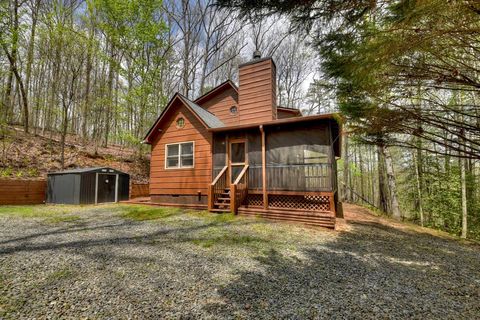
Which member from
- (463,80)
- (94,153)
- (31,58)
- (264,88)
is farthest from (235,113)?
(31,58)

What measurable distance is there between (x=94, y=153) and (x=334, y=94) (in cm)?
1763

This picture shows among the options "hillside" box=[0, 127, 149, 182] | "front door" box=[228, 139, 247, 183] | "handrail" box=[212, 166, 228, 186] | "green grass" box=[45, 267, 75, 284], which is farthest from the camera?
"hillside" box=[0, 127, 149, 182]

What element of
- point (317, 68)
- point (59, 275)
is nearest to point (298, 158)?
point (317, 68)

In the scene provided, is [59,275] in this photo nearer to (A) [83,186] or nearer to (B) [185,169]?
(B) [185,169]

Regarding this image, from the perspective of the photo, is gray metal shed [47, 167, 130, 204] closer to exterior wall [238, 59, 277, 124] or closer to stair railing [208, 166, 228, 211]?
Result: stair railing [208, 166, 228, 211]

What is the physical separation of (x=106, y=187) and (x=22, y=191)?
143 inches

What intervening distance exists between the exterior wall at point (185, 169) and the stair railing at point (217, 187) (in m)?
0.71

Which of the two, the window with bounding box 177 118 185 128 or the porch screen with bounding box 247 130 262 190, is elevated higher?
the window with bounding box 177 118 185 128

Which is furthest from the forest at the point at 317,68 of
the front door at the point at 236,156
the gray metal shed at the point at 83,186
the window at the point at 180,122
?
the window at the point at 180,122

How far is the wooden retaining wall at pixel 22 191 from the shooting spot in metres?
9.91

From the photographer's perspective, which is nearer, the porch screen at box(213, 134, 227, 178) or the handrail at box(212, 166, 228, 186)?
the handrail at box(212, 166, 228, 186)

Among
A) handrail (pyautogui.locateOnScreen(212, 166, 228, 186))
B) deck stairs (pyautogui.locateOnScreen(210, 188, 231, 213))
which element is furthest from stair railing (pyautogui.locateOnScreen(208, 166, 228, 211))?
deck stairs (pyautogui.locateOnScreen(210, 188, 231, 213))

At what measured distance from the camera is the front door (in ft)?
28.3

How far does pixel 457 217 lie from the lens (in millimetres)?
12727
